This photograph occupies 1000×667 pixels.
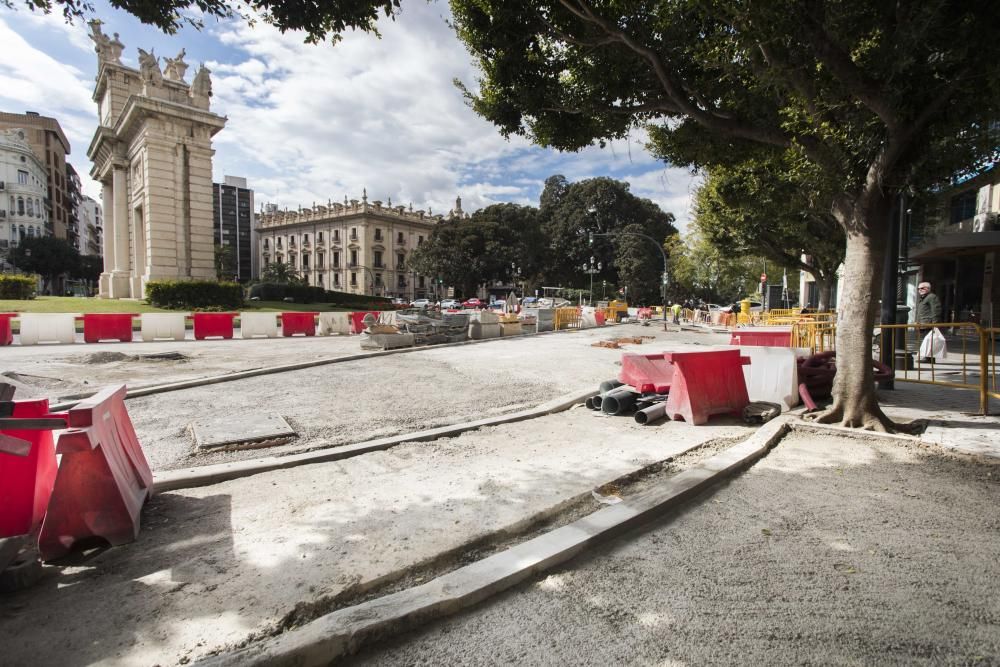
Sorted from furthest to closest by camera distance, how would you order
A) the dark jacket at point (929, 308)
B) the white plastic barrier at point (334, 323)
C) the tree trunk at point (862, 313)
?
the white plastic barrier at point (334, 323) < the dark jacket at point (929, 308) < the tree trunk at point (862, 313)

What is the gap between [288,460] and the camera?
15.4 feet

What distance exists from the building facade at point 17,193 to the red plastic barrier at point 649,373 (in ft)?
282

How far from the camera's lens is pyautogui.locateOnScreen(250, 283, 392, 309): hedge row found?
137ft

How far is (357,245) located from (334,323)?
219 feet

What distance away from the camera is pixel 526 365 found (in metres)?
11.7

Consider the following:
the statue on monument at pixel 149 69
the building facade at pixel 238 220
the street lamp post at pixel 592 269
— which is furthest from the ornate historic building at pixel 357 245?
the statue on monument at pixel 149 69

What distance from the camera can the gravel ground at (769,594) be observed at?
2.22m

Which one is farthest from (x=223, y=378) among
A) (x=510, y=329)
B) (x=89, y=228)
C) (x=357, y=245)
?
(x=89, y=228)

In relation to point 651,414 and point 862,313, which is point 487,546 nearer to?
point 651,414

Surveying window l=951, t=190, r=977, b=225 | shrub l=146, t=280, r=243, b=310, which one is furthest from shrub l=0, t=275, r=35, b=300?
window l=951, t=190, r=977, b=225

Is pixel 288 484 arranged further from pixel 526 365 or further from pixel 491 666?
pixel 526 365

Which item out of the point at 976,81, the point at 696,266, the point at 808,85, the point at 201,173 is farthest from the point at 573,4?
the point at 696,266

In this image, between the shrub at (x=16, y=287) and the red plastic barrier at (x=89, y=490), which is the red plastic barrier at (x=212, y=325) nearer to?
the red plastic barrier at (x=89, y=490)

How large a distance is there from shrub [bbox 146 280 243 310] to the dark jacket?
2907 cm
